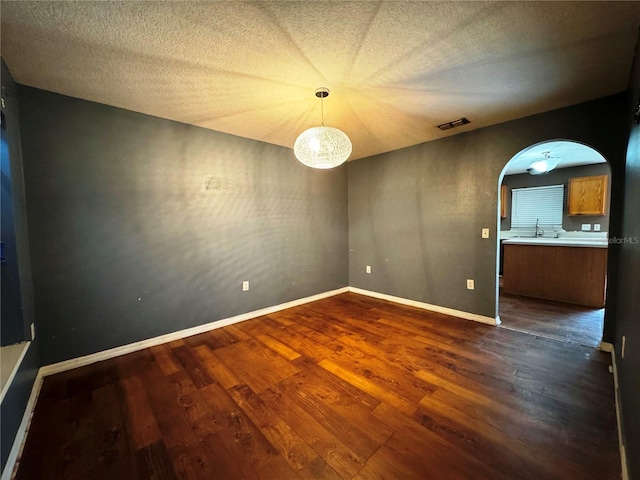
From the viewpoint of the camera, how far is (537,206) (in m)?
4.98

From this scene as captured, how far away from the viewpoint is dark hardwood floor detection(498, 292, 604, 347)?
2.58m

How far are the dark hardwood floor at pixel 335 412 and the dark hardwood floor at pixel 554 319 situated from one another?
26cm

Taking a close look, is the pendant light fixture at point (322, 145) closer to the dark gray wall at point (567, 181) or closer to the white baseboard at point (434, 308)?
the white baseboard at point (434, 308)

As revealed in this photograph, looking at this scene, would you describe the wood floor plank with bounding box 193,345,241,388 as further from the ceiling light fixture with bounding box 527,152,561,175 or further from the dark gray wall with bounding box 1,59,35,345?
the ceiling light fixture with bounding box 527,152,561,175

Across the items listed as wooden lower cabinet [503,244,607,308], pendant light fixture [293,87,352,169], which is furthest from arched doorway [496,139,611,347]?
pendant light fixture [293,87,352,169]

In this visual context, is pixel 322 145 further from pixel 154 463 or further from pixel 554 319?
pixel 554 319

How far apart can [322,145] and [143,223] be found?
189 centimetres

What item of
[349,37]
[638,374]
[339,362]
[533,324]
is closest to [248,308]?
[339,362]

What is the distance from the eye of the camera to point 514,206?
532cm

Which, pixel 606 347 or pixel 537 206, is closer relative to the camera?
pixel 606 347

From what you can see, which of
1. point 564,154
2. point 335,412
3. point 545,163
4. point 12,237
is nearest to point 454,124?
point 545,163

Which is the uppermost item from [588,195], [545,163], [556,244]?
[545,163]

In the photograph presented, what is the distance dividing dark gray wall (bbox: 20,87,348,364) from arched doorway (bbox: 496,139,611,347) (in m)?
2.87

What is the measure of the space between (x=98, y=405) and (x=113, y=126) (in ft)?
7.45
